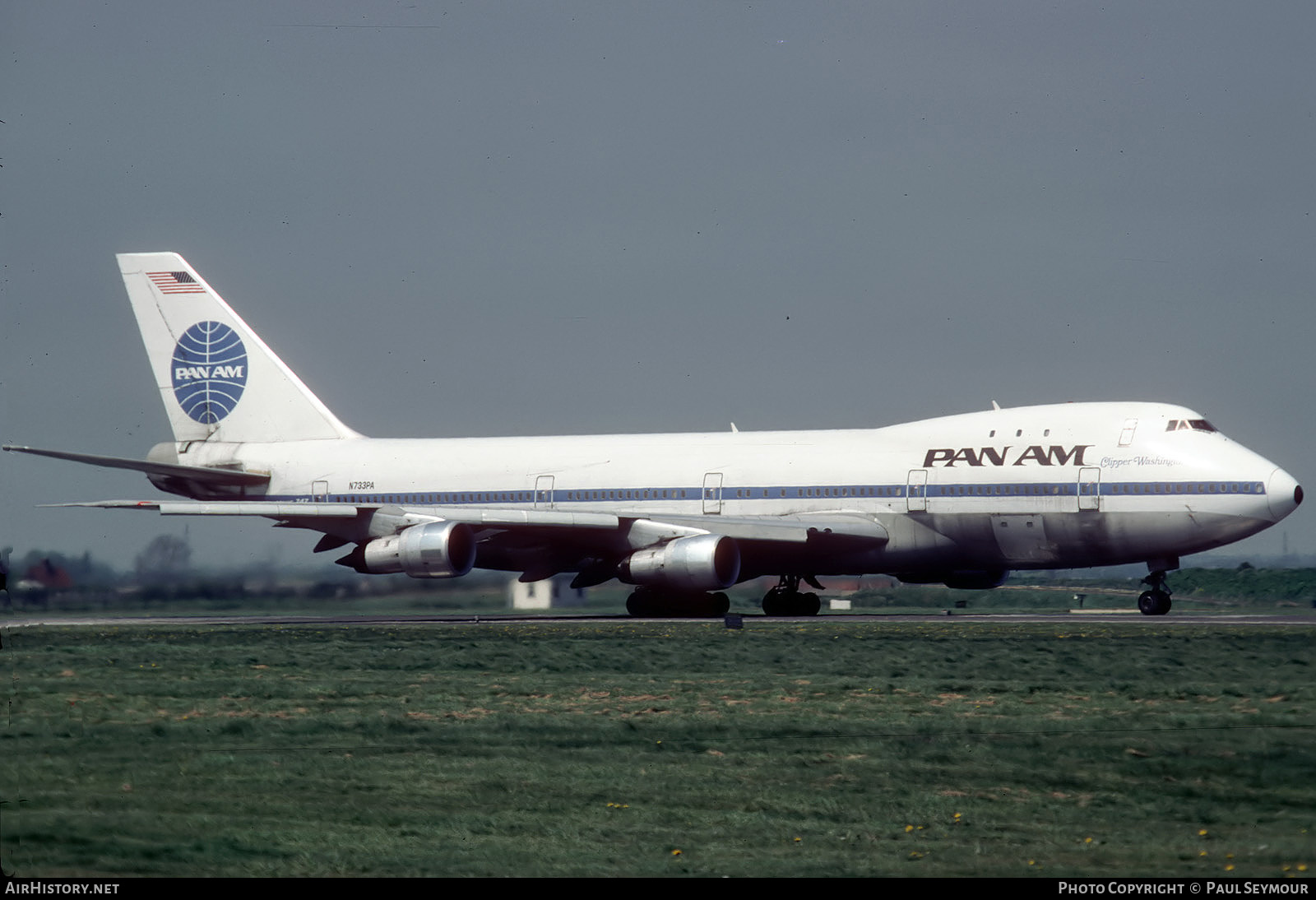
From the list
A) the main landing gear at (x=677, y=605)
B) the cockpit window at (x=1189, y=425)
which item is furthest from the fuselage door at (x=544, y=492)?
the cockpit window at (x=1189, y=425)

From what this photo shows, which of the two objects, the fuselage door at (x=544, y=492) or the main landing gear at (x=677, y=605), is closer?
the main landing gear at (x=677, y=605)

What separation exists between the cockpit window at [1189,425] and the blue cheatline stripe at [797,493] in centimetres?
137

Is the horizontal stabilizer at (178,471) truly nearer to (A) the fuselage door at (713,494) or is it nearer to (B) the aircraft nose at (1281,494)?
(A) the fuselage door at (713,494)

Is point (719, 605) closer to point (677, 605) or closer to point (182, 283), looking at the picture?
point (677, 605)

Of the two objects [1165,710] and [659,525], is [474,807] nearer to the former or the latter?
[1165,710]

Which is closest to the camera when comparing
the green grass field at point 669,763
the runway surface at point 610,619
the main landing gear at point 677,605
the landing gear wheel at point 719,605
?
the green grass field at point 669,763

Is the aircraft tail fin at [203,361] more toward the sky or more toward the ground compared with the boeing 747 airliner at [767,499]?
more toward the sky

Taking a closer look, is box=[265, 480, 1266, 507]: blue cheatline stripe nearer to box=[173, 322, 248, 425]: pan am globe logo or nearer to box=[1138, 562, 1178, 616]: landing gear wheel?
box=[1138, 562, 1178, 616]: landing gear wheel

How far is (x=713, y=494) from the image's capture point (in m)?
41.3

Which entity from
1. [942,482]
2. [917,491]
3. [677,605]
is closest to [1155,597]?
[942,482]

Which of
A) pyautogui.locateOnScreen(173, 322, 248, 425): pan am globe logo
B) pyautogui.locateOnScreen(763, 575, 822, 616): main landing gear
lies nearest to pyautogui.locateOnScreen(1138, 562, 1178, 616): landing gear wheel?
pyautogui.locateOnScreen(763, 575, 822, 616): main landing gear

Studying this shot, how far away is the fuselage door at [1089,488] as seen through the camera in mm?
36844

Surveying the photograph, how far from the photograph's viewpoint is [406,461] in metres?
45.6

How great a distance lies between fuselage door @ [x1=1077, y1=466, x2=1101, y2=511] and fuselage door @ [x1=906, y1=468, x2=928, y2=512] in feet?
11.5
